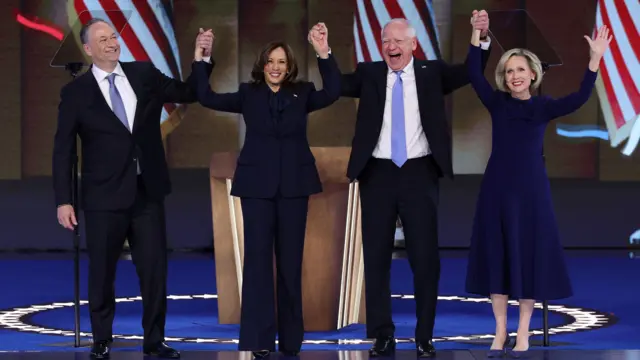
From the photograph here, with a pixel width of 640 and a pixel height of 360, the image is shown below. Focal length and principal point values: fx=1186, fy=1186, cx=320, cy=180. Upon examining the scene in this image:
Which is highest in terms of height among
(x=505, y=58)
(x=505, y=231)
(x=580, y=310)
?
(x=505, y=58)

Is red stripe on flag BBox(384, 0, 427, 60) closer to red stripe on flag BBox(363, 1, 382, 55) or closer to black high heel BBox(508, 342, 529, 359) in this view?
red stripe on flag BBox(363, 1, 382, 55)

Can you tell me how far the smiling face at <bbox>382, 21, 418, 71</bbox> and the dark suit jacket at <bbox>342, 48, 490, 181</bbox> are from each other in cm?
6

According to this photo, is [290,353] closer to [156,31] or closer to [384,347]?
[384,347]

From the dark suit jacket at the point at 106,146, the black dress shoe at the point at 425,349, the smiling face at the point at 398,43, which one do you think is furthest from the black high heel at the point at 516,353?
the dark suit jacket at the point at 106,146

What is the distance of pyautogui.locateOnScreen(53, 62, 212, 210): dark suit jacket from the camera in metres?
4.95

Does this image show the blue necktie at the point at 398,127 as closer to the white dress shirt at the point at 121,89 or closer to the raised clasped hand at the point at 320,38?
the raised clasped hand at the point at 320,38

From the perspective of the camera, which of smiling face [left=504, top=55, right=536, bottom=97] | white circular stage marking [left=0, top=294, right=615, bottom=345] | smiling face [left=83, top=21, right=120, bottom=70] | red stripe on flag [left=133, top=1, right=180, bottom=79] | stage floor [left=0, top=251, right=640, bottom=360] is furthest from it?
red stripe on flag [left=133, top=1, right=180, bottom=79]

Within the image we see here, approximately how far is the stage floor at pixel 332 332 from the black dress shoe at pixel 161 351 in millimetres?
104

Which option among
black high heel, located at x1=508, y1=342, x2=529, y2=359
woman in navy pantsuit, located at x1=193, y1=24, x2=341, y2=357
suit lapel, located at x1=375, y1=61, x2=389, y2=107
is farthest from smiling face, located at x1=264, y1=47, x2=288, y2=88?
black high heel, located at x1=508, y1=342, x2=529, y2=359

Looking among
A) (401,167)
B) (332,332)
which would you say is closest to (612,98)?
(332,332)

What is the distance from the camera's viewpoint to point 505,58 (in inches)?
200

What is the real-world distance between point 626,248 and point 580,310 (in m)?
3.66

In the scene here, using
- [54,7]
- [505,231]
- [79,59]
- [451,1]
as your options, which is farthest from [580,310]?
[54,7]

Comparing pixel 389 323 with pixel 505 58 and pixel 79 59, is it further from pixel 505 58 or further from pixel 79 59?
pixel 79 59
